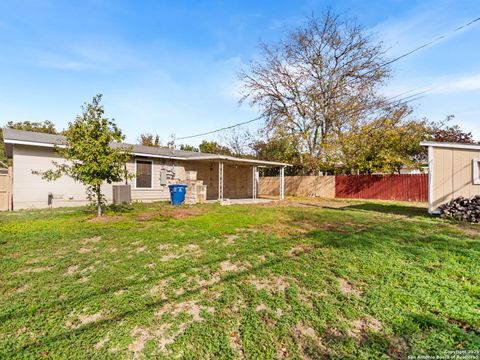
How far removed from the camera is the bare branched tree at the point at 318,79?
18562mm

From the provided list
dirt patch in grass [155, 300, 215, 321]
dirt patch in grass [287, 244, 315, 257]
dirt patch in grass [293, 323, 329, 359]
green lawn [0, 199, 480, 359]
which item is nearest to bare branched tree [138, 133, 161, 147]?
green lawn [0, 199, 480, 359]

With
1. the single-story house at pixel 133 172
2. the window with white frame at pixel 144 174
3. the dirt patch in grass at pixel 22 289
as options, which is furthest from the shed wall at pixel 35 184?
the dirt patch in grass at pixel 22 289

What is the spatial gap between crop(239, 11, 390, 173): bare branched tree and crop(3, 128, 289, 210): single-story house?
18.6ft

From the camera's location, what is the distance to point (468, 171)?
841 centimetres

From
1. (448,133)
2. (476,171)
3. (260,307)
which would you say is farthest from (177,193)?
(448,133)

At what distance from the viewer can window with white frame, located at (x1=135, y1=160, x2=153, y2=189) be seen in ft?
39.3

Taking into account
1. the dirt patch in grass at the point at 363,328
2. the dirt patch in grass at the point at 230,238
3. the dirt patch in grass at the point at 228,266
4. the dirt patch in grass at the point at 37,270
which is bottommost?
the dirt patch in grass at the point at 363,328

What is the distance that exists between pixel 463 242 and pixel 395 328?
409cm

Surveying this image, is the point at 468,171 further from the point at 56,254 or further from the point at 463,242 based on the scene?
the point at 56,254

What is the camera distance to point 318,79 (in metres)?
19.4

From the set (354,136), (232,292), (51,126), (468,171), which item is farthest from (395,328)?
(51,126)

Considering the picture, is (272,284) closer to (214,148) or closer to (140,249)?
(140,249)

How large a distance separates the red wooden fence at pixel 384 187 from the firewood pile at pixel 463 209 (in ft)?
20.5

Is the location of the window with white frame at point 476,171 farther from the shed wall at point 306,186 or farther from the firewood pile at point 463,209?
the shed wall at point 306,186
